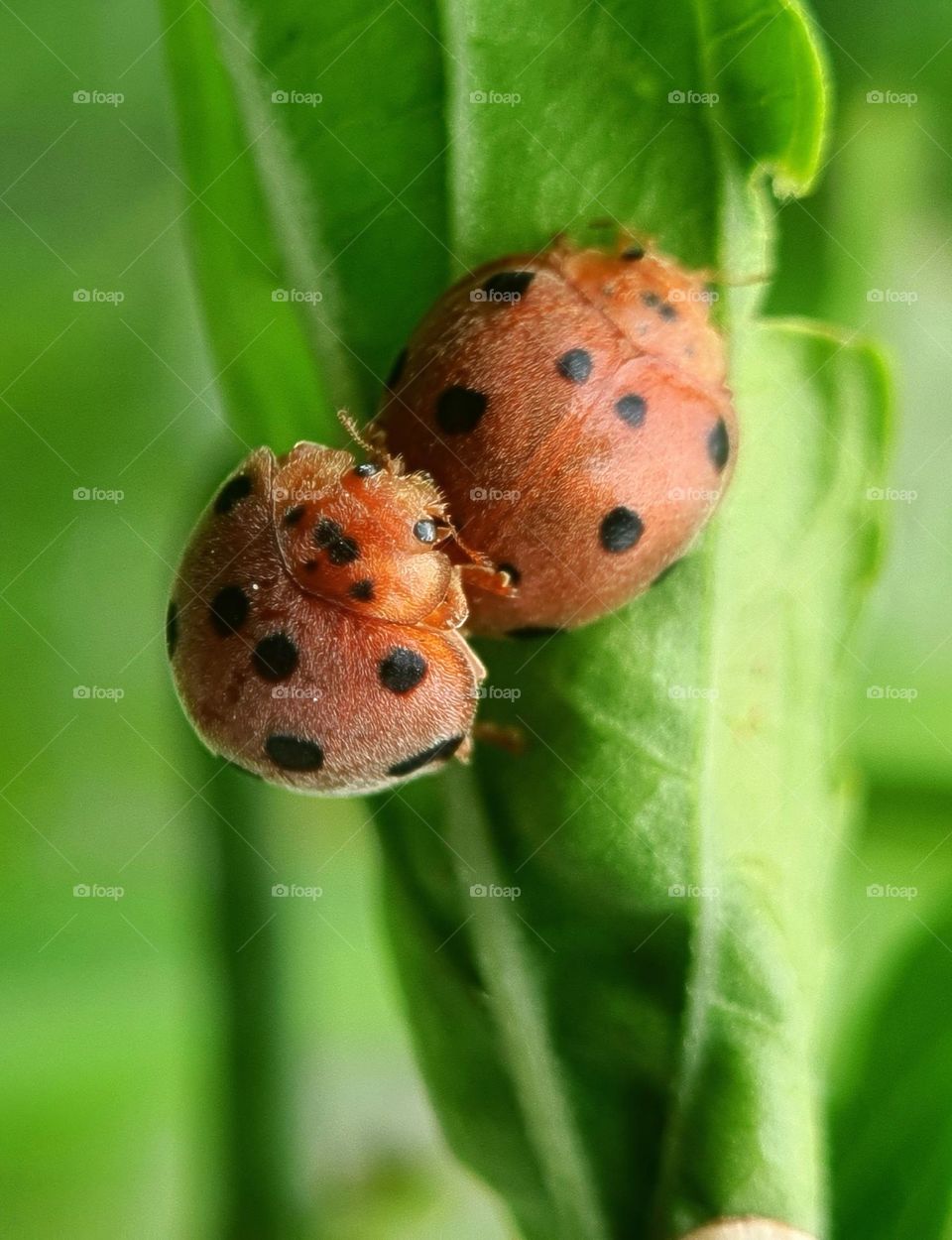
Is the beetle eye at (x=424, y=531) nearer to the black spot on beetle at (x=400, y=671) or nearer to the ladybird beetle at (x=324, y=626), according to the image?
the ladybird beetle at (x=324, y=626)

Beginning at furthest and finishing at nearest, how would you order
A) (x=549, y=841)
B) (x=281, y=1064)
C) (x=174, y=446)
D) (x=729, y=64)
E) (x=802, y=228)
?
(x=174, y=446) < (x=802, y=228) < (x=281, y=1064) < (x=549, y=841) < (x=729, y=64)

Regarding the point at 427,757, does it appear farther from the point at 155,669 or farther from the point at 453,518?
the point at 155,669

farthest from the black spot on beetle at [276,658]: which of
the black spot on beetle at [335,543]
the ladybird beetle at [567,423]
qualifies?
the ladybird beetle at [567,423]

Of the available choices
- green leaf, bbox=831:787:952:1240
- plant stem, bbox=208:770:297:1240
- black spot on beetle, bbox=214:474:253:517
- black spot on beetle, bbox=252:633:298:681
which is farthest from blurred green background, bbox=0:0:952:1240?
black spot on beetle, bbox=252:633:298:681

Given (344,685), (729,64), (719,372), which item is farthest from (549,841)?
(729,64)

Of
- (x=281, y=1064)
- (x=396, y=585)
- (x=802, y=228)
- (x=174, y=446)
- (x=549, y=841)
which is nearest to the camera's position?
(x=549, y=841)

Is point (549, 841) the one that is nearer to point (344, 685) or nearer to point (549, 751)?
point (549, 751)
